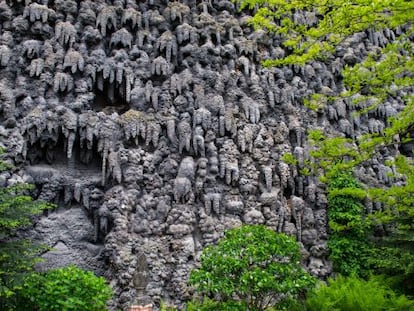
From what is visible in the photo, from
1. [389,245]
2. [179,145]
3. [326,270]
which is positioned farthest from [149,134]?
[389,245]

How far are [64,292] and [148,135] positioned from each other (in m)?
4.21

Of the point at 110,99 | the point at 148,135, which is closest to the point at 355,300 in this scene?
the point at 148,135

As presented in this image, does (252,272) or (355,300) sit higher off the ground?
(252,272)

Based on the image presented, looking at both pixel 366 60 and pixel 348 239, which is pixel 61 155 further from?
pixel 348 239

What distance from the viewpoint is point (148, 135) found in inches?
386

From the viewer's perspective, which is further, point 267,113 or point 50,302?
point 267,113

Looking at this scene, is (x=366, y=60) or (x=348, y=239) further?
(x=348, y=239)

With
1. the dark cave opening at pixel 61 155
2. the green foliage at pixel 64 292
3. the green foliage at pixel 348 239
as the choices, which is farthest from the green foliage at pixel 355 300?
the dark cave opening at pixel 61 155

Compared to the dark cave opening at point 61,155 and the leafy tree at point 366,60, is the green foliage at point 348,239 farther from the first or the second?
the dark cave opening at point 61,155

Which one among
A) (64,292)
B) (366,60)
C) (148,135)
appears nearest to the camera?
(366,60)

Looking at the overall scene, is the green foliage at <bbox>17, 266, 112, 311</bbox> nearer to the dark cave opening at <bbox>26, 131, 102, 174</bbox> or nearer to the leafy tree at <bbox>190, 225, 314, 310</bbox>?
the leafy tree at <bbox>190, 225, 314, 310</bbox>

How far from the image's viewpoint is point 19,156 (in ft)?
30.0

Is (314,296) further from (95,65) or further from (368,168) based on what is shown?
(95,65)

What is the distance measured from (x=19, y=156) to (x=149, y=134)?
284 cm
